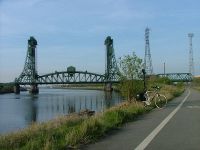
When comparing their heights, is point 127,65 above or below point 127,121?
above

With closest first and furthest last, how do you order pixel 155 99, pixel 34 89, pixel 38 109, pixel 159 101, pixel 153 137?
pixel 153 137, pixel 155 99, pixel 159 101, pixel 38 109, pixel 34 89

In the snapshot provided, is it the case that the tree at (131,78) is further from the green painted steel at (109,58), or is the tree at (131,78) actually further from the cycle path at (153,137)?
the green painted steel at (109,58)

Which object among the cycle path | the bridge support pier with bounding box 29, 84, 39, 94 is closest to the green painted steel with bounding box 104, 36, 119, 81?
the bridge support pier with bounding box 29, 84, 39, 94

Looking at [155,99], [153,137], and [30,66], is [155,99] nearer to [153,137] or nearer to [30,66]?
[153,137]

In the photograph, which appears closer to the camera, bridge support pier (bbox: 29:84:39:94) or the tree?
the tree

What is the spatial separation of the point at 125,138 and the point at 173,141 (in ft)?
4.26

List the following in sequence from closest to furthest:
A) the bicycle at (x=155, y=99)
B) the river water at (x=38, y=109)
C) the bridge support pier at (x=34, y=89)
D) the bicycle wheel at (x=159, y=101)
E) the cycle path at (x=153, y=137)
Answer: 1. the cycle path at (x=153, y=137)
2. the bicycle at (x=155, y=99)
3. the bicycle wheel at (x=159, y=101)
4. the river water at (x=38, y=109)
5. the bridge support pier at (x=34, y=89)

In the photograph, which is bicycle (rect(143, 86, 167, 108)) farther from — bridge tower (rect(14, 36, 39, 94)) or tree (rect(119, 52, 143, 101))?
bridge tower (rect(14, 36, 39, 94))

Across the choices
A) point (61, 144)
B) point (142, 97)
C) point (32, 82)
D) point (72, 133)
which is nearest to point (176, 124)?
point (72, 133)

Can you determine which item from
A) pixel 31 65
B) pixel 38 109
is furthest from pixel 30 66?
pixel 38 109

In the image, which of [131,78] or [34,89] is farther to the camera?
[34,89]

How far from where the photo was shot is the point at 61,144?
32.5 feet

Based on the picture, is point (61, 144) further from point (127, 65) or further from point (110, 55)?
point (110, 55)

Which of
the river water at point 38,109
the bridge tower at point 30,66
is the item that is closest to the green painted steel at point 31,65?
the bridge tower at point 30,66
